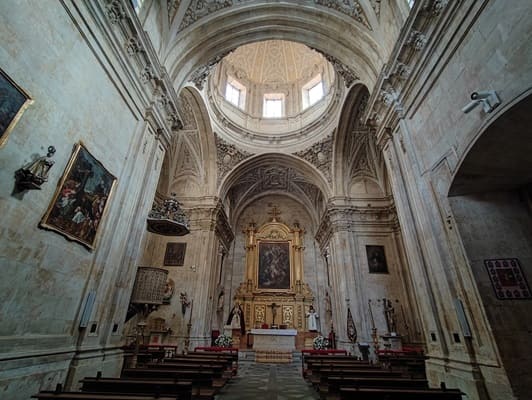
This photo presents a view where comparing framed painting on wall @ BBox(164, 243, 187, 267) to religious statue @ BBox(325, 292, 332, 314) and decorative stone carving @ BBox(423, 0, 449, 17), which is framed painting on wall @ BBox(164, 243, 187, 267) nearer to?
religious statue @ BBox(325, 292, 332, 314)

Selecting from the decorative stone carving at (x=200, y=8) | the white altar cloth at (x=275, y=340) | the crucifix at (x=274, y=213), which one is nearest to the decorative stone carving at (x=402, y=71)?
the decorative stone carving at (x=200, y=8)

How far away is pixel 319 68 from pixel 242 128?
20.2 ft

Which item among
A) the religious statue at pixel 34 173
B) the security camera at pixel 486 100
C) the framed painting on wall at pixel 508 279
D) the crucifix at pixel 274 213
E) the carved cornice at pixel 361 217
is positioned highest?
the crucifix at pixel 274 213

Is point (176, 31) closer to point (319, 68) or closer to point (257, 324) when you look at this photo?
point (319, 68)

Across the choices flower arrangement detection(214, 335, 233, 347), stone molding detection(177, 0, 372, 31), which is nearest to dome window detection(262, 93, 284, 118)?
stone molding detection(177, 0, 372, 31)

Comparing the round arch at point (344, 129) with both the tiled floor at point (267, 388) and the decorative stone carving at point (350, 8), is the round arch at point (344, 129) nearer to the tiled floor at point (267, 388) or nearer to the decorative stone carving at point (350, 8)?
the decorative stone carving at point (350, 8)

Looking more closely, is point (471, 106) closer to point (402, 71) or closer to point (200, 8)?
point (402, 71)

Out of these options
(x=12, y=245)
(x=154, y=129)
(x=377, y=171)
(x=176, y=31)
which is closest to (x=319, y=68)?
(x=377, y=171)

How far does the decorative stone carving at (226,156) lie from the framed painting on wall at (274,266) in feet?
21.1

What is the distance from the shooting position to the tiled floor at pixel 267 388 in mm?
4902

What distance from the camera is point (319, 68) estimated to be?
52.6 ft

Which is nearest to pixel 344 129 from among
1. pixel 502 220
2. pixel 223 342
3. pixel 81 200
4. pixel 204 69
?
pixel 204 69

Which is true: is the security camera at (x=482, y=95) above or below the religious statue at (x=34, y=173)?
above

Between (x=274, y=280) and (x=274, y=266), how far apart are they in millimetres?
911
